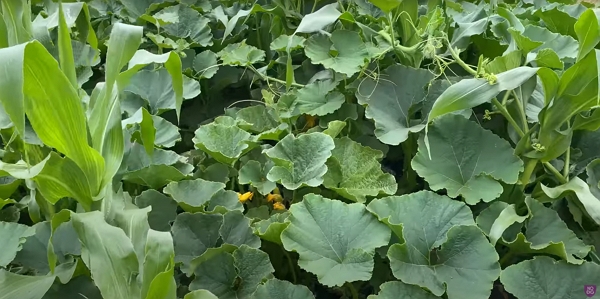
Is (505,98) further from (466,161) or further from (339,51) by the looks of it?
(339,51)

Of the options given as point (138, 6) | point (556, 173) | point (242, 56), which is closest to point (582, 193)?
point (556, 173)

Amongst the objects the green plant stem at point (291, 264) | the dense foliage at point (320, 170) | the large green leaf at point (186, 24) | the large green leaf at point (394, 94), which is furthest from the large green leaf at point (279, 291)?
the large green leaf at point (186, 24)

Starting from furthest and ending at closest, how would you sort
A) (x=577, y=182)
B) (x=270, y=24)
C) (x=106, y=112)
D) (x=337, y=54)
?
1. (x=270, y=24)
2. (x=337, y=54)
3. (x=577, y=182)
4. (x=106, y=112)

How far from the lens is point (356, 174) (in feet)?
2.73

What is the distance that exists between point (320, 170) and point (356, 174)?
83mm

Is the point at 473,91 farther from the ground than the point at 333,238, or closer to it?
farther from the ground

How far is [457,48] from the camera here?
37.4 inches

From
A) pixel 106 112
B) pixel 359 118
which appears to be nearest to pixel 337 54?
pixel 359 118

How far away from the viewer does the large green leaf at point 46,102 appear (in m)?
0.45

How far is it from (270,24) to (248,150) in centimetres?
51

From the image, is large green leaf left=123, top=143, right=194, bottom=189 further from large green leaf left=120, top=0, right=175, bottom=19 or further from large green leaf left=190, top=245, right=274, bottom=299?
large green leaf left=120, top=0, right=175, bottom=19

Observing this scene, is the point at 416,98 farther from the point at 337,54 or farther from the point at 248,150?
the point at 248,150

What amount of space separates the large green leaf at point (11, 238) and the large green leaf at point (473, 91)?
55cm

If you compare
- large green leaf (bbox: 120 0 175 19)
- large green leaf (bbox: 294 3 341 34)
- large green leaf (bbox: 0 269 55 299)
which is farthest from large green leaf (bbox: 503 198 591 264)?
large green leaf (bbox: 120 0 175 19)
